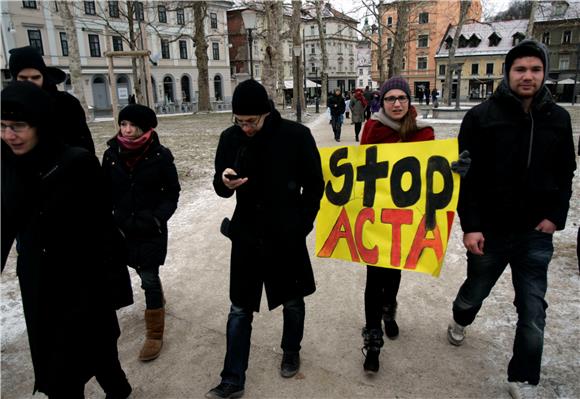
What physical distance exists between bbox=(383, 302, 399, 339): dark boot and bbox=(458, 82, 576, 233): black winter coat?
1034 millimetres

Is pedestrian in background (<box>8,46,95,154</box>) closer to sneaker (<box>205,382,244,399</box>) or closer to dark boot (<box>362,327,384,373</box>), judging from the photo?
sneaker (<box>205,382,244,399</box>)

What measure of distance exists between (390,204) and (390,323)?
103 cm

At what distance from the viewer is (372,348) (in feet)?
10.0

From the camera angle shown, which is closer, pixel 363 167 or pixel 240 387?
pixel 240 387

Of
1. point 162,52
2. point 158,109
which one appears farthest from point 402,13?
point 162,52

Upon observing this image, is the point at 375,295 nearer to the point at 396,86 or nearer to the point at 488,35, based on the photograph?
the point at 396,86

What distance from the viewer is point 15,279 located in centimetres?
481

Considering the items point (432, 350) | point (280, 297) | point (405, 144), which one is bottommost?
point (432, 350)

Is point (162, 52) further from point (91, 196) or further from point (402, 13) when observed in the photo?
point (91, 196)

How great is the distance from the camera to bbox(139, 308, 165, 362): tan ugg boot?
3336mm

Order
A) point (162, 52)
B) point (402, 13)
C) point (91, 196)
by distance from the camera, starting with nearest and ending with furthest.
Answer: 1. point (91, 196)
2. point (402, 13)
3. point (162, 52)

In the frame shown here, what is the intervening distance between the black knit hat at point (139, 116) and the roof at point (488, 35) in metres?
61.1

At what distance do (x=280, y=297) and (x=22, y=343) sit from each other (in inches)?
87.6

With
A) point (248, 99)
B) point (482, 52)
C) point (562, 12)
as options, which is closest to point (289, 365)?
point (248, 99)
